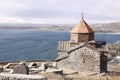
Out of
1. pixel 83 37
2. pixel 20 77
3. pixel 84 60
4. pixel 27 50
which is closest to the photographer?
pixel 20 77

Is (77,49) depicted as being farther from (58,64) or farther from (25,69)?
(25,69)

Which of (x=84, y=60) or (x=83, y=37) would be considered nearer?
(x=84, y=60)

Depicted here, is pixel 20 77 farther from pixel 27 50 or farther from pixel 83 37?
pixel 27 50

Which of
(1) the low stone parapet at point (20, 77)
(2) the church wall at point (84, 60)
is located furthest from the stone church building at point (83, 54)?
(1) the low stone parapet at point (20, 77)

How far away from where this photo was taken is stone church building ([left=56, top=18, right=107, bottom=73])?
30.0 metres

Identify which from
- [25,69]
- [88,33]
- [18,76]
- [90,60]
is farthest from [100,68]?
[18,76]

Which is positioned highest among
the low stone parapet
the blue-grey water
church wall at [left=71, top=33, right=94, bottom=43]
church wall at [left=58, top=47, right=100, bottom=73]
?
church wall at [left=71, top=33, right=94, bottom=43]

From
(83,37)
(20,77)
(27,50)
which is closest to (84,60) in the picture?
(83,37)

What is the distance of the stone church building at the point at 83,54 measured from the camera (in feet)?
98.6

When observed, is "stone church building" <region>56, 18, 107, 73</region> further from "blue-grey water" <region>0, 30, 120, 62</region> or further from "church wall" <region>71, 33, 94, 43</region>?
"blue-grey water" <region>0, 30, 120, 62</region>

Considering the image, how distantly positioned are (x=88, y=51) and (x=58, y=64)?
353 centimetres

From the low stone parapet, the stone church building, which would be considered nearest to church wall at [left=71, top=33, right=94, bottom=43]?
the stone church building

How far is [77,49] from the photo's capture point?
1199 inches

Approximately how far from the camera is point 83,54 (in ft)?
99.3
